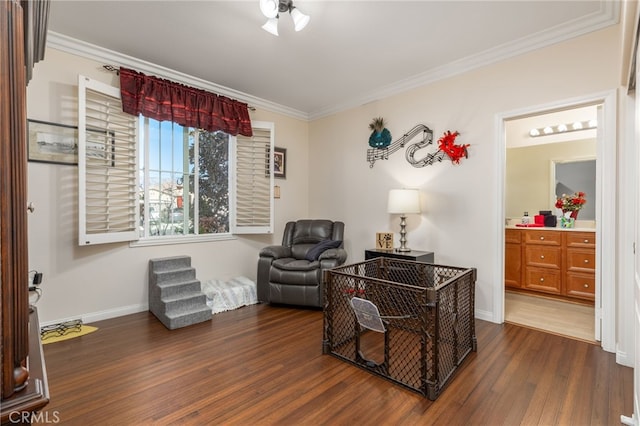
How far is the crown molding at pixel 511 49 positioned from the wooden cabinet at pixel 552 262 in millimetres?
2260

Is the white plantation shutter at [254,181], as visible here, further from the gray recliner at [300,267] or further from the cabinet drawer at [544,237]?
the cabinet drawer at [544,237]

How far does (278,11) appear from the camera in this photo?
7.72 feet

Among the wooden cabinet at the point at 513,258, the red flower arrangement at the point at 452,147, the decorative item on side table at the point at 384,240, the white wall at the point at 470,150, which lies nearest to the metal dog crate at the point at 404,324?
the white wall at the point at 470,150

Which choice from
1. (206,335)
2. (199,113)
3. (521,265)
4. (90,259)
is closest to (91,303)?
(90,259)

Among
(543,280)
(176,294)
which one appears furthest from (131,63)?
(543,280)

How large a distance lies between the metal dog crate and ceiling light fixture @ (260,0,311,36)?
1.90m

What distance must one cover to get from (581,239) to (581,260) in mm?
256

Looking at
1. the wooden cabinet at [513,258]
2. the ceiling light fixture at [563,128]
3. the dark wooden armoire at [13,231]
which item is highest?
the ceiling light fixture at [563,128]

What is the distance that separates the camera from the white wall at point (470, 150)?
2.70 meters

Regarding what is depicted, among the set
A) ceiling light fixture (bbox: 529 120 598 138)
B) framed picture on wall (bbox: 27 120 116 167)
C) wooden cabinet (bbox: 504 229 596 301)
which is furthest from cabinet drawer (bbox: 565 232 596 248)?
framed picture on wall (bbox: 27 120 116 167)

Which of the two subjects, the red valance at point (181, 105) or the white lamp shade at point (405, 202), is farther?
the white lamp shade at point (405, 202)

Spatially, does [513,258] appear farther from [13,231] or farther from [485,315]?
[13,231]

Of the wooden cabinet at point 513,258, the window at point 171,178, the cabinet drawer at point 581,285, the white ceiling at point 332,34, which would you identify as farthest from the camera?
the wooden cabinet at point 513,258

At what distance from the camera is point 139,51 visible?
311 centimetres
